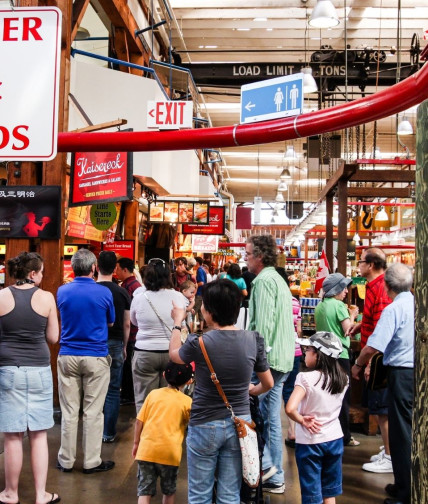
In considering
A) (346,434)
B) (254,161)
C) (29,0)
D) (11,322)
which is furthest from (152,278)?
(254,161)

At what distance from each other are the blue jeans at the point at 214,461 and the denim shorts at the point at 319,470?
2.00 ft

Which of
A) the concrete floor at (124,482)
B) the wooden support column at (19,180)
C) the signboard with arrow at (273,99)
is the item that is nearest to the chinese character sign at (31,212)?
the wooden support column at (19,180)

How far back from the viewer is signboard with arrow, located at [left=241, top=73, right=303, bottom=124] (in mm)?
5109

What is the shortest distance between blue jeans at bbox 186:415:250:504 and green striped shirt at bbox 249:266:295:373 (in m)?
1.30

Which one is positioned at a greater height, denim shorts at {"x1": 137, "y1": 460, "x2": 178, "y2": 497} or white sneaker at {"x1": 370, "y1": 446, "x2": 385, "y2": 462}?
denim shorts at {"x1": 137, "y1": 460, "x2": 178, "y2": 497}

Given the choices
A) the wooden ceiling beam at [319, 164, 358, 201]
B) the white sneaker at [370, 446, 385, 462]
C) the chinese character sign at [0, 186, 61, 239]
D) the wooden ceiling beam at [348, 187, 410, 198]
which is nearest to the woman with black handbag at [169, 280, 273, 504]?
the white sneaker at [370, 446, 385, 462]

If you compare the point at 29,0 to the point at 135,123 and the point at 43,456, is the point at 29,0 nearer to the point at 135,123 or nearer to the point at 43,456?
the point at 135,123

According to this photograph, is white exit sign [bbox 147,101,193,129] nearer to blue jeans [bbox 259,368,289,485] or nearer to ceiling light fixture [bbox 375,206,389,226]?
blue jeans [bbox 259,368,289,485]

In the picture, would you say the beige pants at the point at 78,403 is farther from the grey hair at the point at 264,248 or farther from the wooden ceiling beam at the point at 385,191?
the wooden ceiling beam at the point at 385,191

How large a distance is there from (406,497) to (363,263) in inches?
90.3

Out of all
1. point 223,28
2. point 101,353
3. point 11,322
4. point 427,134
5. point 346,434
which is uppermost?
point 223,28

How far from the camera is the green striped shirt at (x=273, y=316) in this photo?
4547 millimetres

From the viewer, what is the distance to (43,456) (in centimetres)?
446

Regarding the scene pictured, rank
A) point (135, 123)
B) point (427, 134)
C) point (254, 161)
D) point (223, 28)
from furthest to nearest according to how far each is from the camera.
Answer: point (254, 161) → point (223, 28) → point (135, 123) → point (427, 134)
